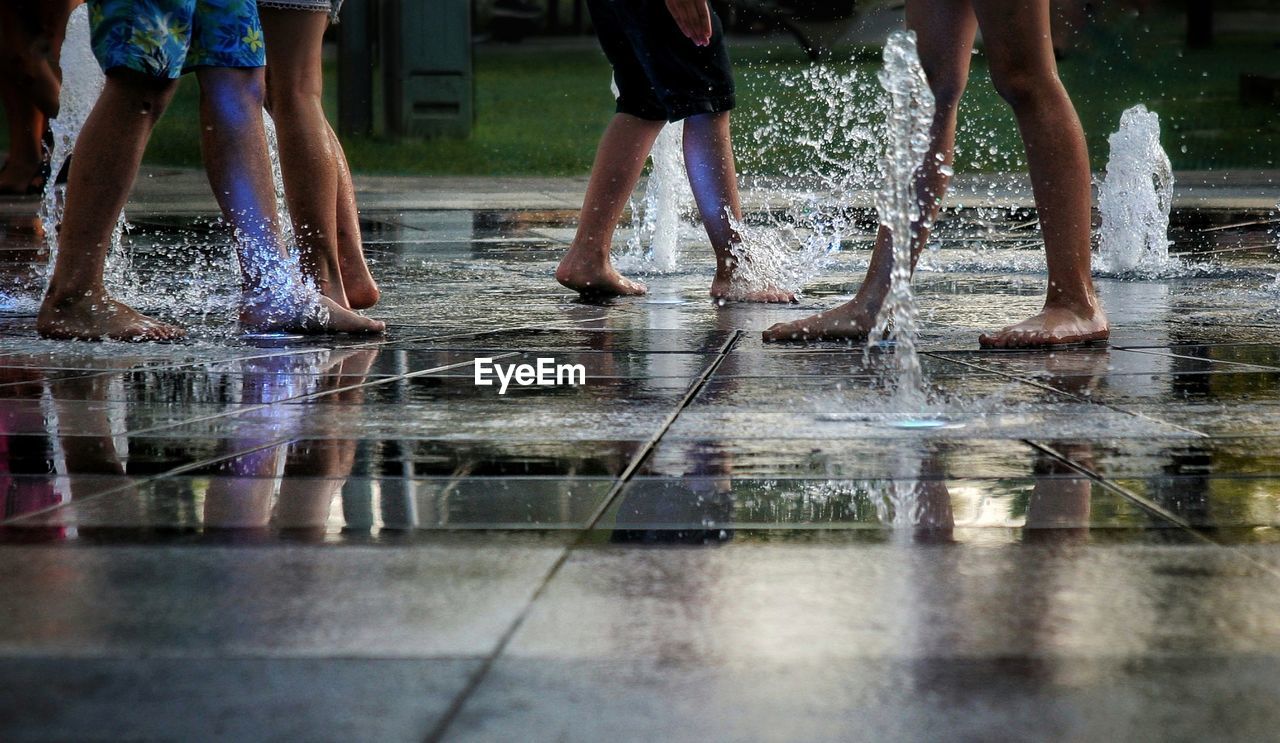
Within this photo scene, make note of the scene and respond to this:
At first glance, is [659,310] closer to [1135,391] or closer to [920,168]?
[920,168]

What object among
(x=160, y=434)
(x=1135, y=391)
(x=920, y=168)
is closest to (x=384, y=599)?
(x=160, y=434)

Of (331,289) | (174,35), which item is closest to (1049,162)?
(331,289)

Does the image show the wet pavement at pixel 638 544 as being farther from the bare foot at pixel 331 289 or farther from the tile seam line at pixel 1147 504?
the bare foot at pixel 331 289

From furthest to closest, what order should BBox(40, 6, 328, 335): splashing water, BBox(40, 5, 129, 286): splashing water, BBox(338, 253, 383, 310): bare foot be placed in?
1. BBox(40, 5, 129, 286): splashing water
2. BBox(338, 253, 383, 310): bare foot
3. BBox(40, 6, 328, 335): splashing water

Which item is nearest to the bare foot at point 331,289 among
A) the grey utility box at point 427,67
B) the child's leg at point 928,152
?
the child's leg at point 928,152

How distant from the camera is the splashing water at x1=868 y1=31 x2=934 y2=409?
13.4 feet

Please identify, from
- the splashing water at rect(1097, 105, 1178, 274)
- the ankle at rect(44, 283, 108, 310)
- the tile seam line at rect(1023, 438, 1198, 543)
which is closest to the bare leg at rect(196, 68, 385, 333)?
the ankle at rect(44, 283, 108, 310)

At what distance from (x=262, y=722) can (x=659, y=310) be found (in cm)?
352

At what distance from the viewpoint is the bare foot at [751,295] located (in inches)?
213

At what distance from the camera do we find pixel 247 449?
3.05m

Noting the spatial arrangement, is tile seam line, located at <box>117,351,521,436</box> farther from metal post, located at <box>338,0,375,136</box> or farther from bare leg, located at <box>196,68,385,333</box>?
metal post, located at <box>338,0,375,136</box>

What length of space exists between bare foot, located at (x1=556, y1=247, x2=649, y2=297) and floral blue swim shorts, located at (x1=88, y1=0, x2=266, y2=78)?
1.33 meters

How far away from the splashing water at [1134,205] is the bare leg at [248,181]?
307 centimetres

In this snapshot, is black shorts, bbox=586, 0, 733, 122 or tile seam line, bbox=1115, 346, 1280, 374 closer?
tile seam line, bbox=1115, 346, 1280, 374
